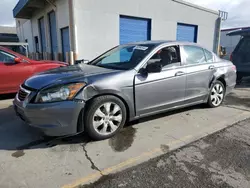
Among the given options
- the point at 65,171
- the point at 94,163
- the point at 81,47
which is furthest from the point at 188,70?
the point at 81,47

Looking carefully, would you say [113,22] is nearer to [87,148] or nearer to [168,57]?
[168,57]

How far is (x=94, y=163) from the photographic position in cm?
267

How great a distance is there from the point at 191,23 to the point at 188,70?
436 inches

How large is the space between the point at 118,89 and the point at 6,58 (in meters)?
4.03

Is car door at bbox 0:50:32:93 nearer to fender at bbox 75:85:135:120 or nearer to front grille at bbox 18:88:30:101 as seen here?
front grille at bbox 18:88:30:101

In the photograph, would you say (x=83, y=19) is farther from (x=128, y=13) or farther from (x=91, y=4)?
(x=128, y=13)

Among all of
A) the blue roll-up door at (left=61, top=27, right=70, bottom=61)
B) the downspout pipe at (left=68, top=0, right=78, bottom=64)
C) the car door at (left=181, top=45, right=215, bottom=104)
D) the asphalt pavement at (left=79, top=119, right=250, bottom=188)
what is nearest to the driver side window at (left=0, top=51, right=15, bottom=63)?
the downspout pipe at (left=68, top=0, right=78, bottom=64)

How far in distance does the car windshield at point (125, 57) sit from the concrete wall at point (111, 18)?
221 inches

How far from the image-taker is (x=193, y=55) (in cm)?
435

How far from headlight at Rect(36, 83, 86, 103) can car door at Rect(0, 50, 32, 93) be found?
329cm

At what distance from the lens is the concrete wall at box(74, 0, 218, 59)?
957cm

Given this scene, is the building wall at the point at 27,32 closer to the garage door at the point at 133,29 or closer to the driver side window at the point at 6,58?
the garage door at the point at 133,29

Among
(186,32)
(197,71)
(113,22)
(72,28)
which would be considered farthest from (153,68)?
(186,32)

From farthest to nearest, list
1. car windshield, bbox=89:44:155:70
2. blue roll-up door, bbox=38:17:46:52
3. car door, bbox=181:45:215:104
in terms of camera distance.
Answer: blue roll-up door, bbox=38:17:46:52 → car door, bbox=181:45:215:104 → car windshield, bbox=89:44:155:70
